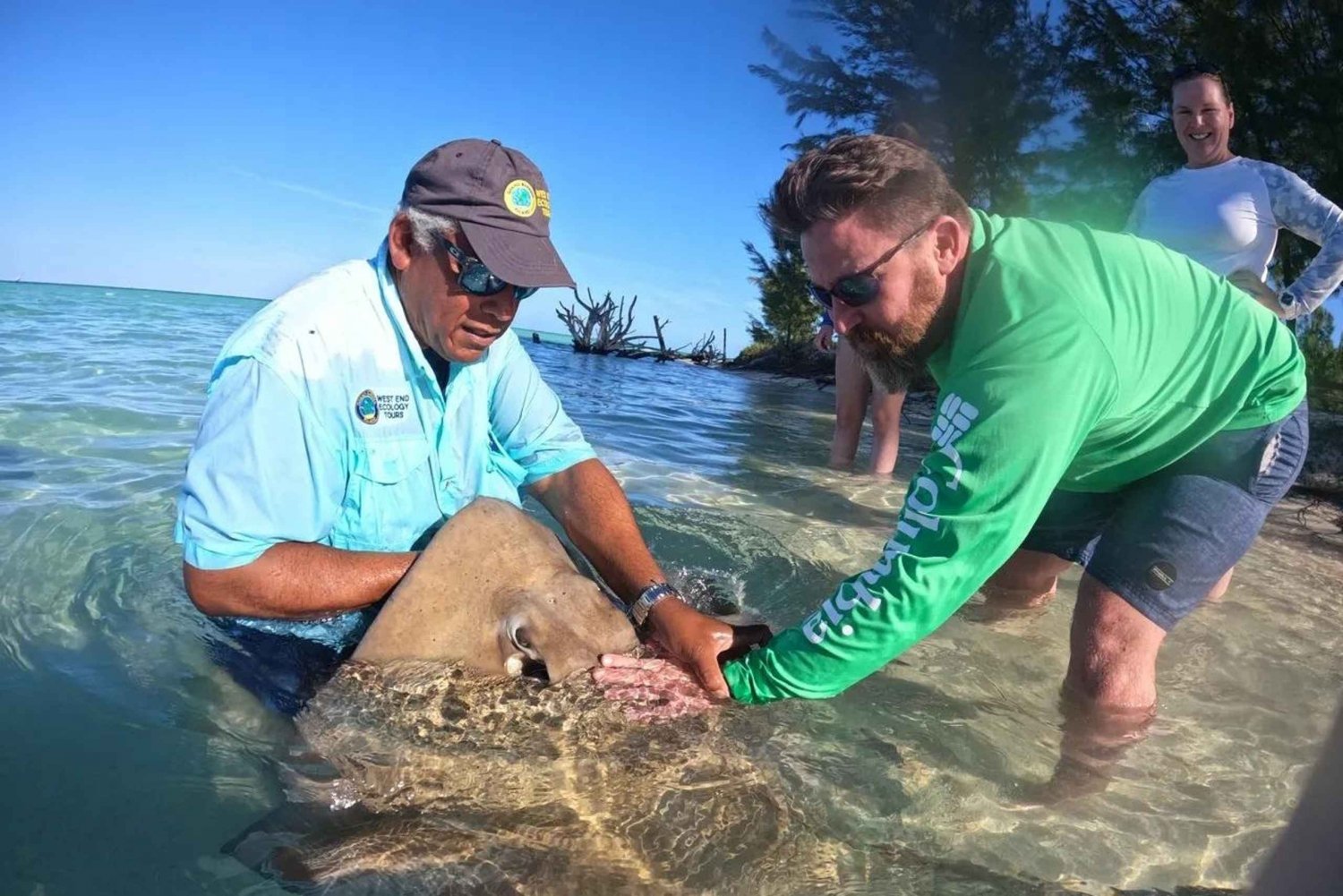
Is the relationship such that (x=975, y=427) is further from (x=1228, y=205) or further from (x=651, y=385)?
(x=651, y=385)

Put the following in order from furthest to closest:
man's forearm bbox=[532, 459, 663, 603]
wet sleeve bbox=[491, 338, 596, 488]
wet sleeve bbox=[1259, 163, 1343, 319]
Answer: wet sleeve bbox=[1259, 163, 1343, 319] → wet sleeve bbox=[491, 338, 596, 488] → man's forearm bbox=[532, 459, 663, 603]

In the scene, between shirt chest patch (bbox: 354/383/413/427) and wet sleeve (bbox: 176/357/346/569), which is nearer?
wet sleeve (bbox: 176/357/346/569)

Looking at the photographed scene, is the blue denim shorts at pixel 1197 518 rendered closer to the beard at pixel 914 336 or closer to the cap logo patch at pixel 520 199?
the beard at pixel 914 336

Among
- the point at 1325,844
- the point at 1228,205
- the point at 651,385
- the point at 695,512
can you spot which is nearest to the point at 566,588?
the point at 1325,844

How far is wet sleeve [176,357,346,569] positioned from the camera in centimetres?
228

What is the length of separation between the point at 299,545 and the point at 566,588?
0.76 metres

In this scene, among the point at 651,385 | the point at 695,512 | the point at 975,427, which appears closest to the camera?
the point at 975,427

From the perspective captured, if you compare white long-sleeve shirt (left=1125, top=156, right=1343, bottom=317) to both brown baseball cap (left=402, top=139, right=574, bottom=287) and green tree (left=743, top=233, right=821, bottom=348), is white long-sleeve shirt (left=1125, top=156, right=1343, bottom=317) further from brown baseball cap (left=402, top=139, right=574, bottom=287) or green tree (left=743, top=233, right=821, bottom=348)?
green tree (left=743, top=233, right=821, bottom=348)

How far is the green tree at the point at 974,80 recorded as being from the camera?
15062 mm

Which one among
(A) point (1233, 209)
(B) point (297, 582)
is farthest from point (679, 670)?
(A) point (1233, 209)

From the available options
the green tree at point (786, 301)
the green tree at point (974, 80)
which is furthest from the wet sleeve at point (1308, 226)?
the green tree at point (786, 301)

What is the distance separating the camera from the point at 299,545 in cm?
243

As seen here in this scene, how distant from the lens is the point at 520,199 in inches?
105

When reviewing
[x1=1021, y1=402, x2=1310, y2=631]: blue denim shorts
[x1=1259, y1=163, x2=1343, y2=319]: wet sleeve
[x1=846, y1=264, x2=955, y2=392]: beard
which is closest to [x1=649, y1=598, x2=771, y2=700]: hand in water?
[x1=846, y1=264, x2=955, y2=392]: beard
